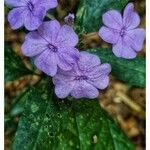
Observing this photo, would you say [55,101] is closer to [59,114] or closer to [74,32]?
[59,114]

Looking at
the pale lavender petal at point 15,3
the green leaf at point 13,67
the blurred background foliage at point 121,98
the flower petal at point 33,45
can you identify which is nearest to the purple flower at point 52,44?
the flower petal at point 33,45

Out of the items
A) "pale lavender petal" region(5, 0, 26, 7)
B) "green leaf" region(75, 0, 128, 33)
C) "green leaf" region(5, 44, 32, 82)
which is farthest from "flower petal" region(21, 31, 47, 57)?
"green leaf" region(5, 44, 32, 82)

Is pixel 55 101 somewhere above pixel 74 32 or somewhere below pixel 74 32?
below

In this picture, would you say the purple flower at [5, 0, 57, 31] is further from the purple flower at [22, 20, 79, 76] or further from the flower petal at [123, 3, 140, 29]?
the flower petal at [123, 3, 140, 29]

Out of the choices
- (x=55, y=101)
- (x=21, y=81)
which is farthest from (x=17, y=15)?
(x=21, y=81)

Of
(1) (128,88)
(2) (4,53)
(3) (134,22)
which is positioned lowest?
(1) (128,88)

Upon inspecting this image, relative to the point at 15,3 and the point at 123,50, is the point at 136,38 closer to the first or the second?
the point at 123,50

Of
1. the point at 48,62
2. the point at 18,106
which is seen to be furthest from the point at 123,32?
the point at 18,106
